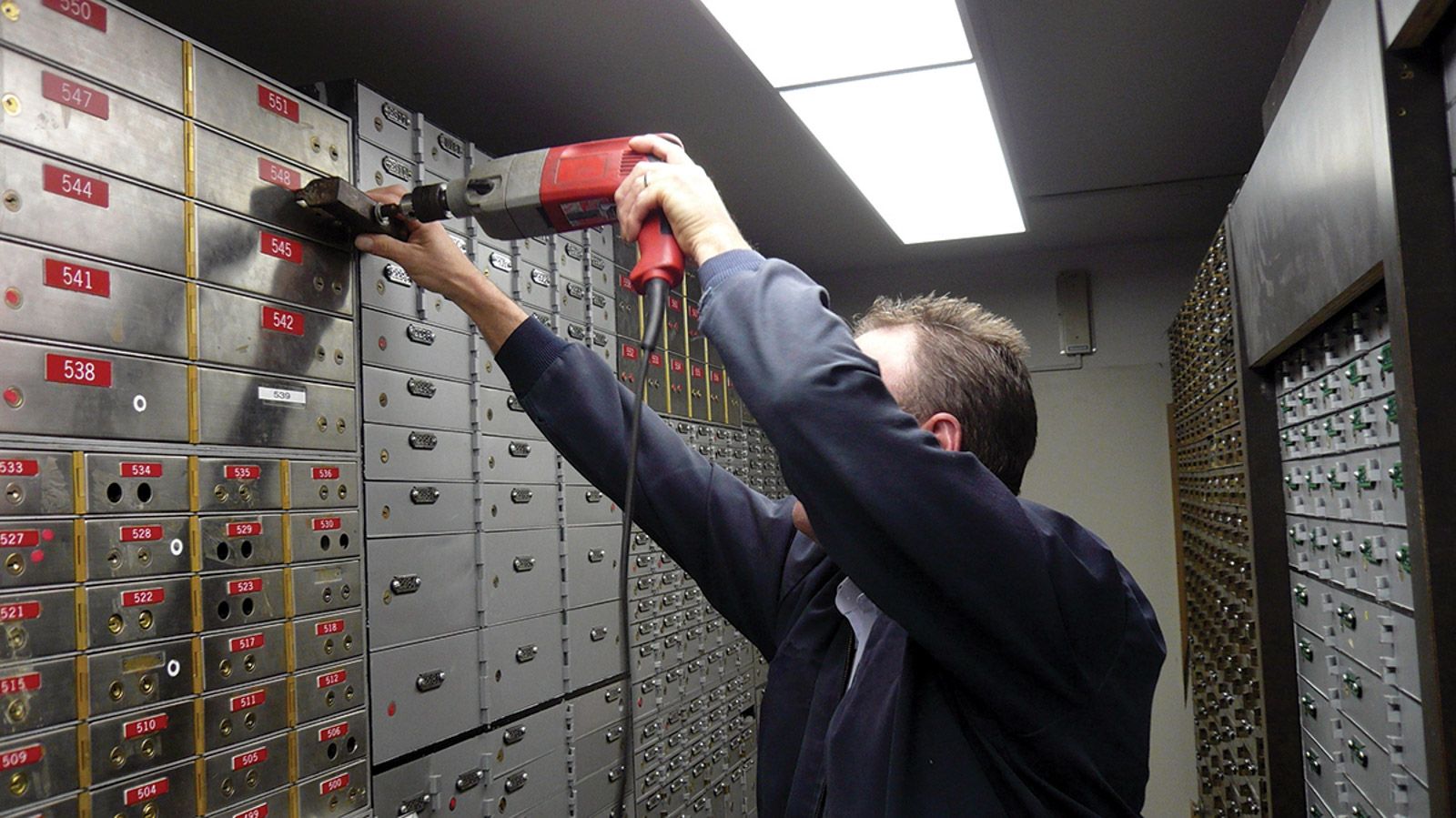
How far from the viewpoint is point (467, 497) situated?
2.21 m

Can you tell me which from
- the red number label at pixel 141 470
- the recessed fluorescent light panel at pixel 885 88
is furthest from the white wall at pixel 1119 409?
the red number label at pixel 141 470

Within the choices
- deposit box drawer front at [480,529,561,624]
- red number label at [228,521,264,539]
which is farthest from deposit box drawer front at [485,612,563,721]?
red number label at [228,521,264,539]

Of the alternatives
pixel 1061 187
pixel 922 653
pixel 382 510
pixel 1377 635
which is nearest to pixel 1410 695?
pixel 1377 635

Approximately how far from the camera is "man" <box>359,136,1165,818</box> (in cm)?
98

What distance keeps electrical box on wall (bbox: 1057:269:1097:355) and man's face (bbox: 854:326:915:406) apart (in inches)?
157

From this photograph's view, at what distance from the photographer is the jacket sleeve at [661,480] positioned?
55.9 inches

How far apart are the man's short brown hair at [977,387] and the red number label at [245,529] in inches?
41.8

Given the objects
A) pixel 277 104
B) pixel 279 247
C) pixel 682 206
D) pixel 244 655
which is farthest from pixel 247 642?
pixel 682 206

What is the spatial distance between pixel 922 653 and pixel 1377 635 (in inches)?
33.5

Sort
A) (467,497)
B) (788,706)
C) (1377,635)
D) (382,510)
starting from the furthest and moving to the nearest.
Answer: (467,497), (382,510), (1377,635), (788,706)

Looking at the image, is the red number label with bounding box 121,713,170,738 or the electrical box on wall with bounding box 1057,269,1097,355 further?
the electrical box on wall with bounding box 1057,269,1097,355

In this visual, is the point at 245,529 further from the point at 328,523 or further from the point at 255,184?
the point at 255,184

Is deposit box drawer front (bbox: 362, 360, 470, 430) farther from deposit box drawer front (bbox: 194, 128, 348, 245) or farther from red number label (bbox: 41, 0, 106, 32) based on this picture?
red number label (bbox: 41, 0, 106, 32)

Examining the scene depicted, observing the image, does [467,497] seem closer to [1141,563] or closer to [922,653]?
[922,653]
